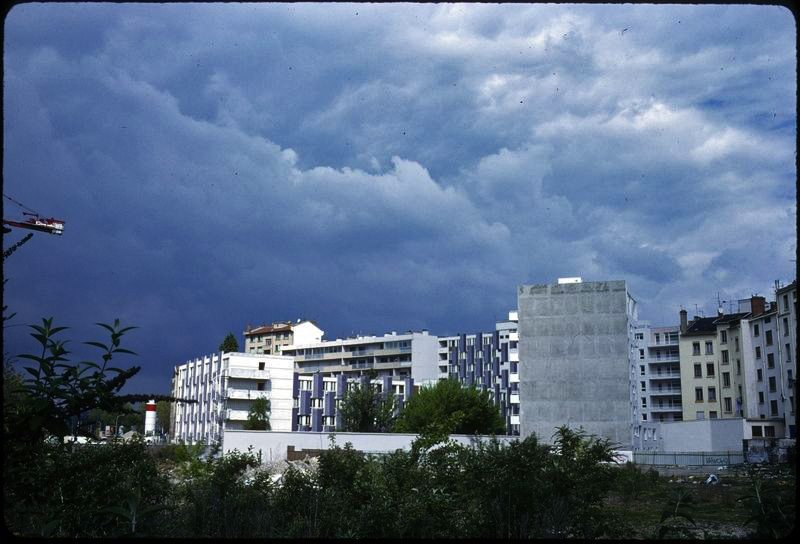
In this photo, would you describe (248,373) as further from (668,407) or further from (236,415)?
(668,407)

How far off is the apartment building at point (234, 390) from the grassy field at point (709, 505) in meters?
44.7

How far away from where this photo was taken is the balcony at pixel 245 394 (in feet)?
237

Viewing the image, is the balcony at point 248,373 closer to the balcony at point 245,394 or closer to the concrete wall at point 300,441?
the balcony at point 245,394

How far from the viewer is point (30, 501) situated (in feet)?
10.7

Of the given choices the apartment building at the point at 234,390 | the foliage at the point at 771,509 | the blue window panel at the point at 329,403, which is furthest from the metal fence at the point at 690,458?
the foliage at the point at 771,509

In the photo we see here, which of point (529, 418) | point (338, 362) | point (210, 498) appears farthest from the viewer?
point (338, 362)

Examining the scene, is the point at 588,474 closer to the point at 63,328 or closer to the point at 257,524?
the point at 257,524

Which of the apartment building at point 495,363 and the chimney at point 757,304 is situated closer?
the chimney at point 757,304

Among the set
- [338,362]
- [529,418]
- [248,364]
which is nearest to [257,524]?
[529,418]

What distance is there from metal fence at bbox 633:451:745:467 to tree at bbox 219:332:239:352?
60.7 meters

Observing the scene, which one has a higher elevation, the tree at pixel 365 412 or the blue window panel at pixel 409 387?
the blue window panel at pixel 409 387

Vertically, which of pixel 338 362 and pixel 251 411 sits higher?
pixel 338 362

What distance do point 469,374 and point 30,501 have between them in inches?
3659

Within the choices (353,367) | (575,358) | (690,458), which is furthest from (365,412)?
(353,367)
